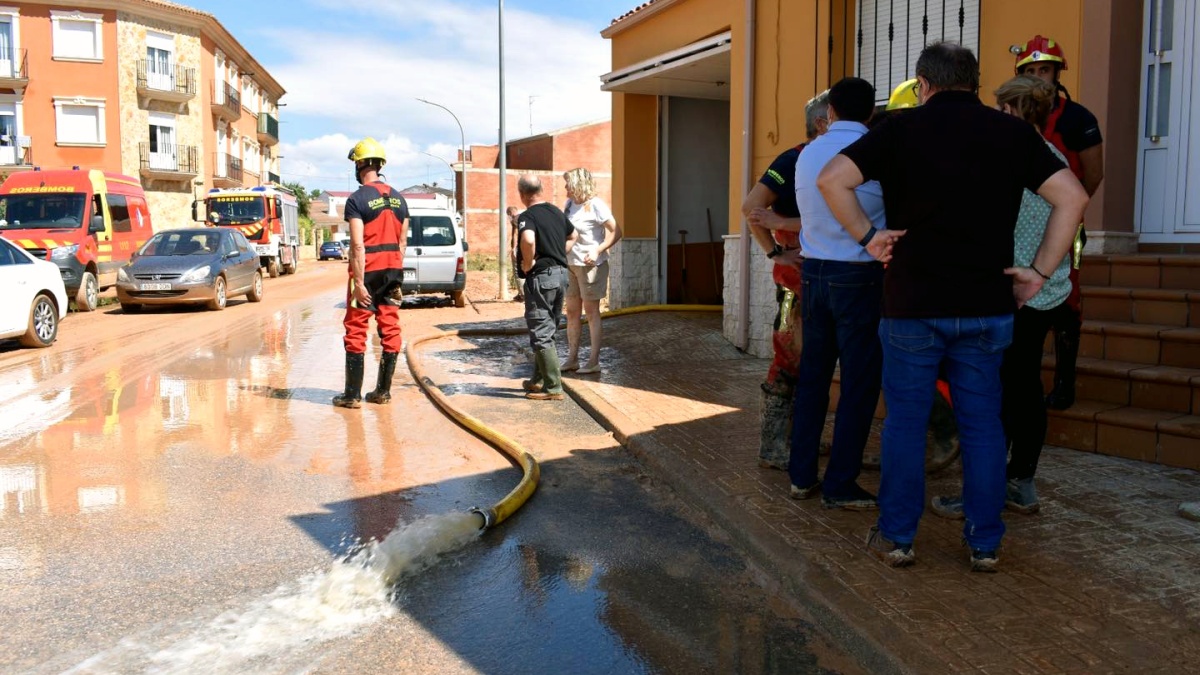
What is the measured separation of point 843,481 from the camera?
4512 mm

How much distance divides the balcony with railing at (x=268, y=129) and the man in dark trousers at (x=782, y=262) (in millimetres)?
62802

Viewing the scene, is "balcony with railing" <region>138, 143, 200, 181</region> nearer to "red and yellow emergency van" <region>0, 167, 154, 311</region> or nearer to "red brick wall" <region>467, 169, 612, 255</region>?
"red brick wall" <region>467, 169, 612, 255</region>

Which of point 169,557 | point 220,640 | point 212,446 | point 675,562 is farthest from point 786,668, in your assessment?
point 212,446

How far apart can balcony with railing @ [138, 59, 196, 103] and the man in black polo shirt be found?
46.9m

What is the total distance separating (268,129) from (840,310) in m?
65.4

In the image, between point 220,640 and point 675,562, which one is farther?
point 675,562

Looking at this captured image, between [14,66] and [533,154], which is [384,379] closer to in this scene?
[14,66]

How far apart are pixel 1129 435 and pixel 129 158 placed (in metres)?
46.0

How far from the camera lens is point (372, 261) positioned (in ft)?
24.9

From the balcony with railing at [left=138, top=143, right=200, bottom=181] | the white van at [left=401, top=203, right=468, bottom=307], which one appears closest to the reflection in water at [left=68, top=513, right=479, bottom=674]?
the white van at [left=401, top=203, right=468, bottom=307]

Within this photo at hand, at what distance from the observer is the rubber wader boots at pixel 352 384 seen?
7711 millimetres

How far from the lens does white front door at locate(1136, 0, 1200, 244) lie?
21.3 feet

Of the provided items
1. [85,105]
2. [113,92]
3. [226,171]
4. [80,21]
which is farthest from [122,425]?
[226,171]

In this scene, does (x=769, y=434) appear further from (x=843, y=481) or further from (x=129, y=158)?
(x=129, y=158)
